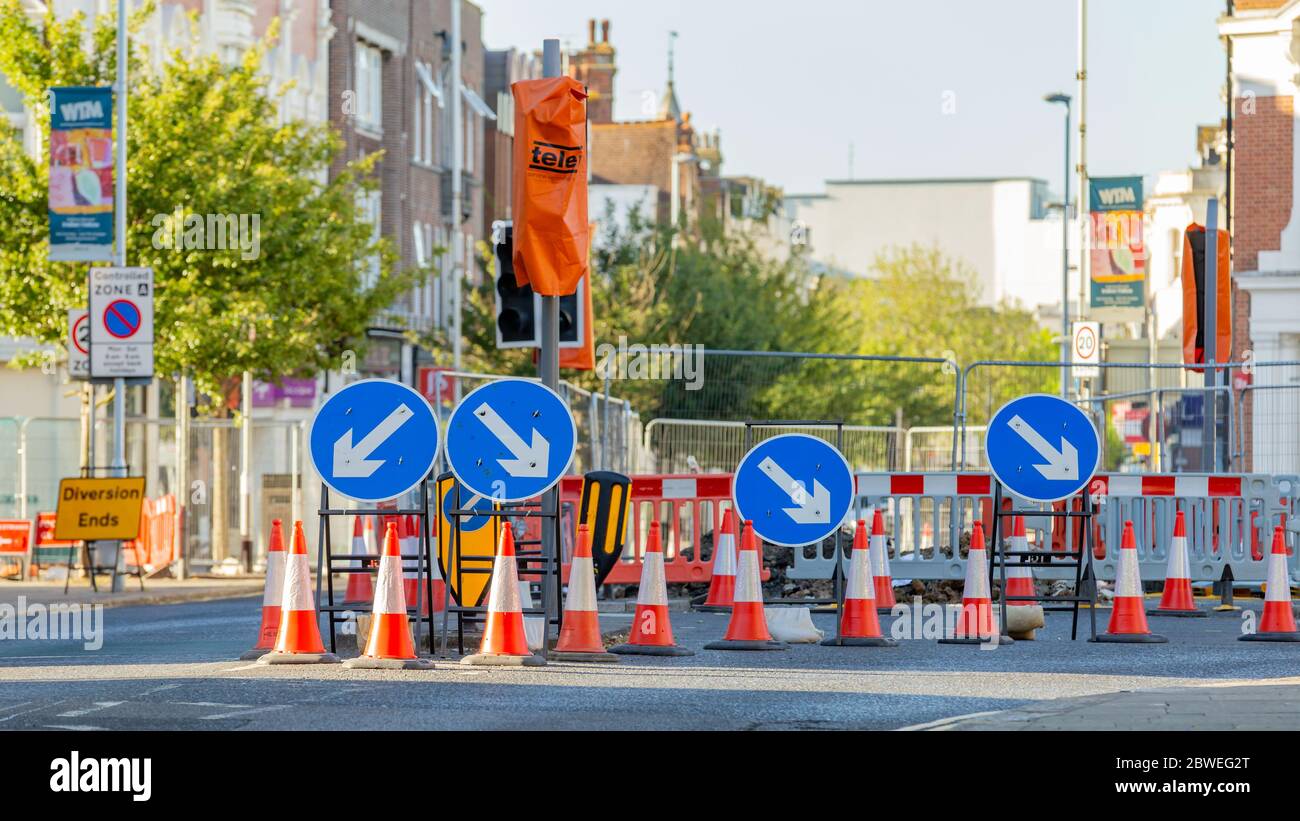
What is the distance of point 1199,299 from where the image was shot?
81.5 ft

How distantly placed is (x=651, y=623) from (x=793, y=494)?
160 centimetres

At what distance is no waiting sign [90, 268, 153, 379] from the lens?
26703 mm

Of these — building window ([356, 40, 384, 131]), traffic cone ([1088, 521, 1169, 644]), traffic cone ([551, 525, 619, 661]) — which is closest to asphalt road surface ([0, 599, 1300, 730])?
traffic cone ([1088, 521, 1169, 644])

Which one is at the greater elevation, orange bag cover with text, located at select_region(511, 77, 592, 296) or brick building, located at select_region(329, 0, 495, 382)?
brick building, located at select_region(329, 0, 495, 382)

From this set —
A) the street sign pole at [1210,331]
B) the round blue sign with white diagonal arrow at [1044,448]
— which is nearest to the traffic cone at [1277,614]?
the round blue sign with white diagonal arrow at [1044,448]

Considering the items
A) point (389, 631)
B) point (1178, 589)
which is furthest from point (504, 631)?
point (1178, 589)

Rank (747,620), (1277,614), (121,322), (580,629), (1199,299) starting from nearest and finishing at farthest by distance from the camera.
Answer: (580,629) < (747,620) < (1277,614) < (1199,299) < (121,322)

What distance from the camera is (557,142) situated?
15.4 m

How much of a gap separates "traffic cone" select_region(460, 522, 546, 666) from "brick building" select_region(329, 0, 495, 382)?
34.6 meters

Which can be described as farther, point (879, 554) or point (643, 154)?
point (643, 154)

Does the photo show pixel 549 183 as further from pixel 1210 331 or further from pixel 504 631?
pixel 1210 331

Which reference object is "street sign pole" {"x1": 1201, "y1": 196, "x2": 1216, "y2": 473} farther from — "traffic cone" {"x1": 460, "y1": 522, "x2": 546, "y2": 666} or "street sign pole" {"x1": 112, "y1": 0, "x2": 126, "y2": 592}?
"street sign pole" {"x1": 112, "y1": 0, "x2": 126, "y2": 592}
